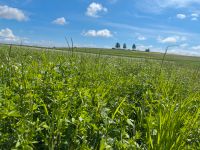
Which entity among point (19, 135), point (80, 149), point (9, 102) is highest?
point (9, 102)

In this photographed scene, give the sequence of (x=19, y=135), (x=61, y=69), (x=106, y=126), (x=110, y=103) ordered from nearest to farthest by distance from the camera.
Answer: (x=19, y=135)
(x=106, y=126)
(x=110, y=103)
(x=61, y=69)

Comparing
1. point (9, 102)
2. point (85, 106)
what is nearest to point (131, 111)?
point (85, 106)

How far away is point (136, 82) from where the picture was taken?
589 centimetres

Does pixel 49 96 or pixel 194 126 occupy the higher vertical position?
pixel 49 96

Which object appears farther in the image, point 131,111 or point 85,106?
point 131,111

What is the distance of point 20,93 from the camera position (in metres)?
3.19

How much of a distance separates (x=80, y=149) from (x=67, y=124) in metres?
0.28

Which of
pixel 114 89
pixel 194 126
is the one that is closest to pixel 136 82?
pixel 114 89

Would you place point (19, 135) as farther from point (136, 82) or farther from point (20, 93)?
point (136, 82)

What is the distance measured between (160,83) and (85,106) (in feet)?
8.56

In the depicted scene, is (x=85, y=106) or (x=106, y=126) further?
(x=85, y=106)

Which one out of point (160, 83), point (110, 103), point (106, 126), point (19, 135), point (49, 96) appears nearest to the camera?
point (19, 135)

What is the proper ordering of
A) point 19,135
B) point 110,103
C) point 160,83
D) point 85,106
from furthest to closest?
point 160,83 < point 110,103 < point 85,106 < point 19,135

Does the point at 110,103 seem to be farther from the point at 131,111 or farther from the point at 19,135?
the point at 19,135
